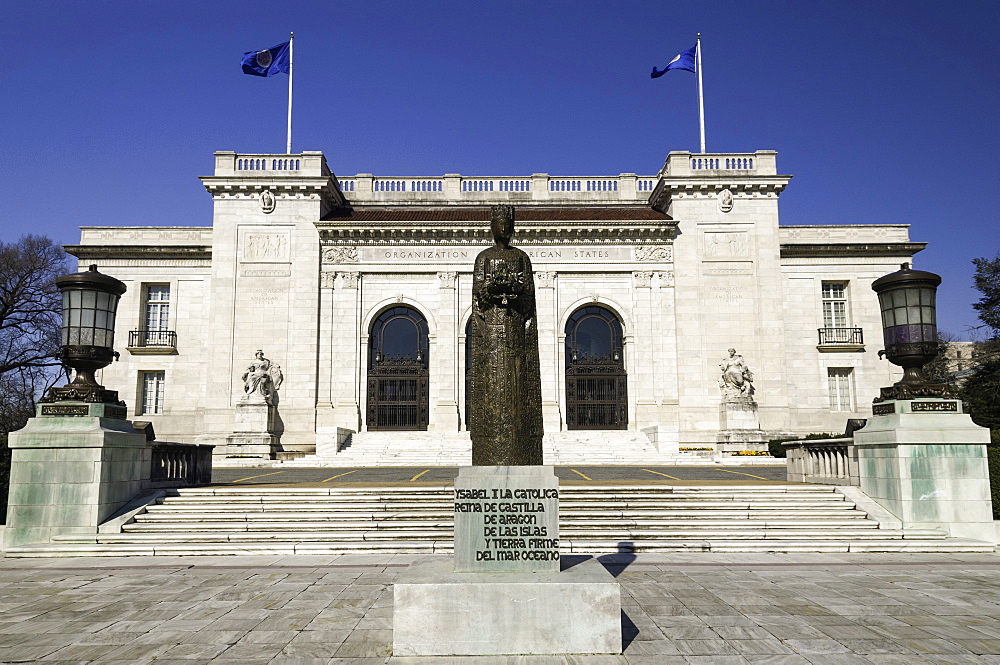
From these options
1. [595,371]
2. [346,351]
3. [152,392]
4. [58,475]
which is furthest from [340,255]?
[58,475]

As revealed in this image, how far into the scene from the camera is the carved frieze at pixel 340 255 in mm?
37375

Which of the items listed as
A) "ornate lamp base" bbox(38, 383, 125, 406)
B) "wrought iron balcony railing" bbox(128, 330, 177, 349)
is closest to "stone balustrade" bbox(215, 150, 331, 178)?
"wrought iron balcony railing" bbox(128, 330, 177, 349)

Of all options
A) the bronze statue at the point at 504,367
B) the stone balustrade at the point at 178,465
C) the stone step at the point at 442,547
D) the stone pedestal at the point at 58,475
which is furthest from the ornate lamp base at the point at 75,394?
the bronze statue at the point at 504,367

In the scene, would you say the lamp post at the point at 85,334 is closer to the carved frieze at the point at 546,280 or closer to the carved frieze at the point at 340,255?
the carved frieze at the point at 340,255

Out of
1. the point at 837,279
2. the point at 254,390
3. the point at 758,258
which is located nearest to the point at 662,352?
the point at 758,258

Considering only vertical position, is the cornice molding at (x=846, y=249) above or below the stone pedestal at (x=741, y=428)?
above

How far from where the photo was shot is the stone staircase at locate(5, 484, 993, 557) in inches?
487

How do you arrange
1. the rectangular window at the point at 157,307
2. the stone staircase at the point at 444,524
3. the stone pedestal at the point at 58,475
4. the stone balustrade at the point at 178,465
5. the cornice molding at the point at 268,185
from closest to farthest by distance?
1. the stone staircase at the point at 444,524
2. the stone pedestal at the point at 58,475
3. the stone balustrade at the point at 178,465
4. the cornice molding at the point at 268,185
5. the rectangular window at the point at 157,307

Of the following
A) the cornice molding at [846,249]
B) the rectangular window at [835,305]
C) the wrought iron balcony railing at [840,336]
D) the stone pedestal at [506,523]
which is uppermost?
the cornice molding at [846,249]

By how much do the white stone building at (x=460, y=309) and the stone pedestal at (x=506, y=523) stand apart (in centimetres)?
2852

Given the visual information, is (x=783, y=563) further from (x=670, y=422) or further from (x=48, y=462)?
(x=670, y=422)

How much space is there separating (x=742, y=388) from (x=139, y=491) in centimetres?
2724

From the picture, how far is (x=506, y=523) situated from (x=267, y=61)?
123ft

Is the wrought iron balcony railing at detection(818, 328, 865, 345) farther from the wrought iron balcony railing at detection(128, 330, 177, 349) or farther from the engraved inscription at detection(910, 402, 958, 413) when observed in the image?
the wrought iron balcony railing at detection(128, 330, 177, 349)
